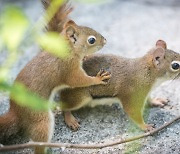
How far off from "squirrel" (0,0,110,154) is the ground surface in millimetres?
257

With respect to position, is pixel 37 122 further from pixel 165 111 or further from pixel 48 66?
pixel 165 111

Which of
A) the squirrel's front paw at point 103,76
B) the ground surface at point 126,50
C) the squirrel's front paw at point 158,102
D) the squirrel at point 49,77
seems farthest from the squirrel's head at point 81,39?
the squirrel's front paw at point 158,102

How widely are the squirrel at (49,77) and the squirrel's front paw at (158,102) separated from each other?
0.49 metres

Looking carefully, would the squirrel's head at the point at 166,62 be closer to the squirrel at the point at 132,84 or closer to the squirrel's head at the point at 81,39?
the squirrel at the point at 132,84

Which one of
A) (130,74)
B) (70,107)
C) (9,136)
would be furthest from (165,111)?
(9,136)

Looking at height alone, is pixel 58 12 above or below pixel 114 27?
below

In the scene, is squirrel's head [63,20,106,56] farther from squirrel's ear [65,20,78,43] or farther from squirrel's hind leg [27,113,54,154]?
squirrel's hind leg [27,113,54,154]

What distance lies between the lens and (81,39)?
240 centimetres

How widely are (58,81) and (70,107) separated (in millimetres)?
287

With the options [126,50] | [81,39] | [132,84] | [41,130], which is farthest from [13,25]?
[126,50]

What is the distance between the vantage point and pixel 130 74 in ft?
8.20

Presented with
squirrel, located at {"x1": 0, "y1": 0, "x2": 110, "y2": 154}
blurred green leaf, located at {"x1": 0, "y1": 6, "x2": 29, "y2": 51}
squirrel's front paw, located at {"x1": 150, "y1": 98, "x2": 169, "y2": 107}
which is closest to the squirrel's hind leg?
squirrel, located at {"x1": 0, "y1": 0, "x2": 110, "y2": 154}

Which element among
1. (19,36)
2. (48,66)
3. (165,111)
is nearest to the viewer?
(19,36)

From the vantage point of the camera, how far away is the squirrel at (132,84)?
2.47 meters
